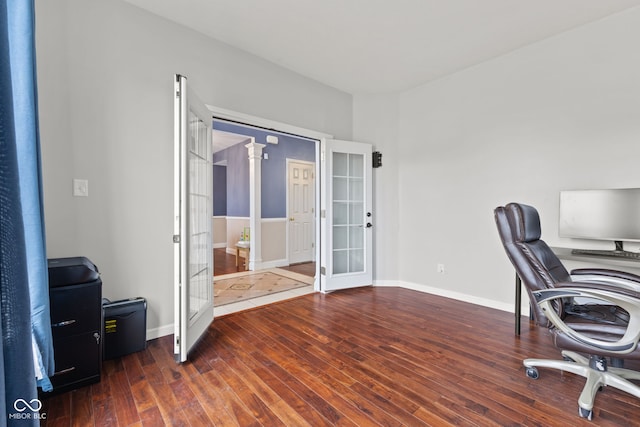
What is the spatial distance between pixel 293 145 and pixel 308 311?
389cm

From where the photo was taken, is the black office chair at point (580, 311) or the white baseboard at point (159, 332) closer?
the black office chair at point (580, 311)

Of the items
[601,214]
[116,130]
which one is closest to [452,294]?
[601,214]

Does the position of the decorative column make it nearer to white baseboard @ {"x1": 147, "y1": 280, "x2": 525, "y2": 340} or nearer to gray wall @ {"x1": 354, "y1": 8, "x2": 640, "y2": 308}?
gray wall @ {"x1": 354, "y1": 8, "x2": 640, "y2": 308}

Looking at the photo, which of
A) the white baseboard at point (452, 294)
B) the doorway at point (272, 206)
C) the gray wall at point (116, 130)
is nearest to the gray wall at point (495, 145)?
the white baseboard at point (452, 294)

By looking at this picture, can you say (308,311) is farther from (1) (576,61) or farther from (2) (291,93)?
(1) (576,61)

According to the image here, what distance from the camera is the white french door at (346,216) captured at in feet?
13.2

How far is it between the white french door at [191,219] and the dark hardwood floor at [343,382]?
270 millimetres

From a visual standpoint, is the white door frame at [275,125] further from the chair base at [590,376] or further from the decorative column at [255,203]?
the chair base at [590,376]

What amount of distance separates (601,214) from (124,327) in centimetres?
404

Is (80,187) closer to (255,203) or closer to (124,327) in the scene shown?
(124,327)

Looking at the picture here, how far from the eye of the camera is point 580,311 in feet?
6.15

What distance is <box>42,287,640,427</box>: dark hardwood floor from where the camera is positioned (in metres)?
1.61

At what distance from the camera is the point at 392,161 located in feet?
14.1

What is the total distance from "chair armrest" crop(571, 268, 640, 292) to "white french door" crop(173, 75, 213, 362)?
2844 millimetres
